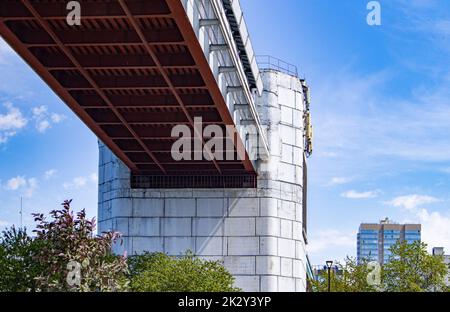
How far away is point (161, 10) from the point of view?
38156 millimetres

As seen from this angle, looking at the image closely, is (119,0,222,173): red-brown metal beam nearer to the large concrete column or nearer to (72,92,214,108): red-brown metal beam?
(72,92,214,108): red-brown metal beam

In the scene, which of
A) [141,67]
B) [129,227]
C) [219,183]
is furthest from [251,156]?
[141,67]

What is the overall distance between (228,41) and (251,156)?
989 inches

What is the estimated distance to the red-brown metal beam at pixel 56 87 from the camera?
1724 inches

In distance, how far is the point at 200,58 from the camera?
4353cm

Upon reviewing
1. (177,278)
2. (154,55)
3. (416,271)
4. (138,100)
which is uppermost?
(138,100)

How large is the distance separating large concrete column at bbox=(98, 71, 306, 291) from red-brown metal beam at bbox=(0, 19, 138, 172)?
4.72 metres

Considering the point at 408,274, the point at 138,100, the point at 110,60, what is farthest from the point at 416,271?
the point at 110,60

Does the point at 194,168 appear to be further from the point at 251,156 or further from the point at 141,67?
the point at 141,67

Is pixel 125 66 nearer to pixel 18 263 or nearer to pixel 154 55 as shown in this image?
pixel 154 55

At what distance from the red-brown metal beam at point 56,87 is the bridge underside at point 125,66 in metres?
0.05

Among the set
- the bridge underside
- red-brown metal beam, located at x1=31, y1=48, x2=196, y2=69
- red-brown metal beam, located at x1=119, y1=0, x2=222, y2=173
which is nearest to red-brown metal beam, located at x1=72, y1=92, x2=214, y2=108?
the bridge underside

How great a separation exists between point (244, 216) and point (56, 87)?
78.0 ft
